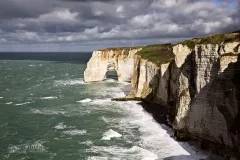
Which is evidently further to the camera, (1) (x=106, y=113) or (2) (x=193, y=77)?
(1) (x=106, y=113)

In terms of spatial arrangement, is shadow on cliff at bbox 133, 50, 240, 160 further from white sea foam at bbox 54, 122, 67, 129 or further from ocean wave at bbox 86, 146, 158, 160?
white sea foam at bbox 54, 122, 67, 129

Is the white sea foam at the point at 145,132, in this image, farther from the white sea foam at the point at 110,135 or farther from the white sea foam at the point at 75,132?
the white sea foam at the point at 75,132

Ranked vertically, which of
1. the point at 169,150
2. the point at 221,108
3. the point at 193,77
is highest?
the point at 193,77

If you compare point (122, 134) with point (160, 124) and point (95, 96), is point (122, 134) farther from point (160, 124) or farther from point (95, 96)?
point (95, 96)

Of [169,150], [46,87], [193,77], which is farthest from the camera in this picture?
[46,87]

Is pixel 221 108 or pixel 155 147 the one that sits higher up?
pixel 221 108

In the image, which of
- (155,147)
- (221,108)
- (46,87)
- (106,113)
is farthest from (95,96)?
(221,108)

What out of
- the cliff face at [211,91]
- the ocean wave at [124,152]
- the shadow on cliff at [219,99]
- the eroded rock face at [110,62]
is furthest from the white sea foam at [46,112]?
the eroded rock face at [110,62]
